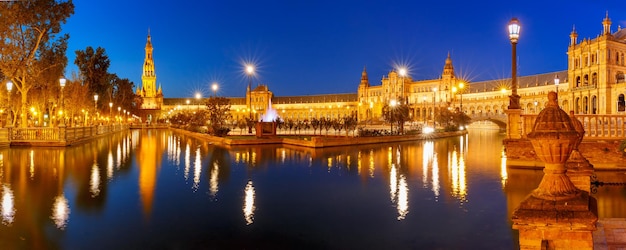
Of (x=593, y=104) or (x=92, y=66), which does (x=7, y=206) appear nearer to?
(x=92, y=66)

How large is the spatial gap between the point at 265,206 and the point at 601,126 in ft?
39.9

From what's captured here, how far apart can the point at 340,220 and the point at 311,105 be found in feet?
477

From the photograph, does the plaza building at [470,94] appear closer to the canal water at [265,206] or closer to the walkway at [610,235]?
the canal water at [265,206]

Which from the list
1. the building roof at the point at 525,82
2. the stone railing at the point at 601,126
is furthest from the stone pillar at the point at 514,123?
the building roof at the point at 525,82

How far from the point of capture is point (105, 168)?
15148 mm

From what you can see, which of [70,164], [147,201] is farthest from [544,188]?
[70,164]

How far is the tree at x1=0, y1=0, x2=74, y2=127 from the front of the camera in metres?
27.5

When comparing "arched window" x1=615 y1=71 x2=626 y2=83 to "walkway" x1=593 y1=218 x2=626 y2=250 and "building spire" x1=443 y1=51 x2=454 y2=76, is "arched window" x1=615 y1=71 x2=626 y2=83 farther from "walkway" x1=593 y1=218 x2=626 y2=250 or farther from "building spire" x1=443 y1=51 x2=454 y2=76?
"walkway" x1=593 y1=218 x2=626 y2=250

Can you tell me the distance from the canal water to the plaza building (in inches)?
1340

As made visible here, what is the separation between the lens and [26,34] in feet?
94.9

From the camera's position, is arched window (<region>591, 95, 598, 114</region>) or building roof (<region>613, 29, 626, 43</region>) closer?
arched window (<region>591, 95, 598, 114</region>)

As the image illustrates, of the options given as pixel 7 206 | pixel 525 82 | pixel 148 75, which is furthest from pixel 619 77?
pixel 148 75

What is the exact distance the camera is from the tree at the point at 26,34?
2755 centimetres

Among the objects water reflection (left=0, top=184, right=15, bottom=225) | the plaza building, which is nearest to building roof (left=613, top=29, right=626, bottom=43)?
the plaza building
